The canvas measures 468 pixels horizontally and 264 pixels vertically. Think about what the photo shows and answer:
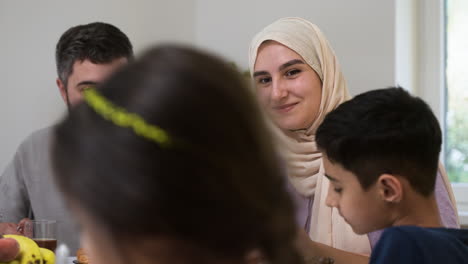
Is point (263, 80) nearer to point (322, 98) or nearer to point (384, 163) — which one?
point (322, 98)

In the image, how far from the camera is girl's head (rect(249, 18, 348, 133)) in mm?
2209

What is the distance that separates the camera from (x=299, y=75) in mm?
2229

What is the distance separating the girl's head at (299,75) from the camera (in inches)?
87.0

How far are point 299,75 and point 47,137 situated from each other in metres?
0.83

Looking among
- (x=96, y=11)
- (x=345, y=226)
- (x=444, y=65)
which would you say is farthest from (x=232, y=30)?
(x=345, y=226)

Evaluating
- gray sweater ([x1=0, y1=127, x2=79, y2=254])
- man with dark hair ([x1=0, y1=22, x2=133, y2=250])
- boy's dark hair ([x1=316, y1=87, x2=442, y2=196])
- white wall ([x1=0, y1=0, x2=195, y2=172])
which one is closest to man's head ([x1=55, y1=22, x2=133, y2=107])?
man with dark hair ([x1=0, y1=22, x2=133, y2=250])

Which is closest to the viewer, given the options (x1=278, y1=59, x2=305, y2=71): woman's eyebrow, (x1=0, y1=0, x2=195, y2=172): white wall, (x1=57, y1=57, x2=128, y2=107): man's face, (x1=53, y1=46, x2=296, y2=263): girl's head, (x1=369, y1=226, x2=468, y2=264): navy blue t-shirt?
(x1=53, y1=46, x2=296, y2=263): girl's head

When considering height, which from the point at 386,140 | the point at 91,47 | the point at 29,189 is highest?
the point at 91,47

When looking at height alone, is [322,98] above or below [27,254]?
above

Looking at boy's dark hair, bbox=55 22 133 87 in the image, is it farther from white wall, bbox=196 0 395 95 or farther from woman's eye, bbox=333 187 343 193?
woman's eye, bbox=333 187 343 193

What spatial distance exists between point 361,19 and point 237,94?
2.37m

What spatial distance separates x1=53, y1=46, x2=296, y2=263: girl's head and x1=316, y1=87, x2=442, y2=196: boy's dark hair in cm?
87

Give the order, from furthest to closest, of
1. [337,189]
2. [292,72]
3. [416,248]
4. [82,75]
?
[292,72] → [82,75] → [337,189] → [416,248]

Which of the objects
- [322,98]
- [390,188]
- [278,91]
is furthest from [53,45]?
[390,188]
